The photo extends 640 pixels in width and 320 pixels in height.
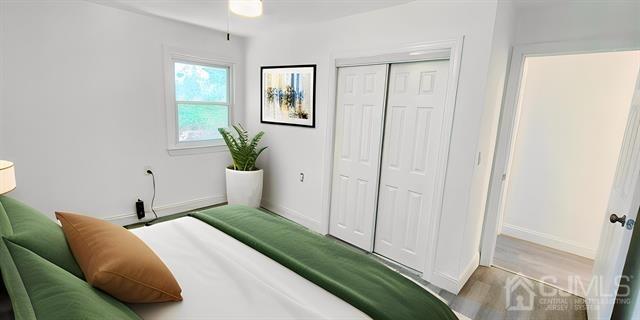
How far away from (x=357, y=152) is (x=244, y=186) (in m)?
1.54

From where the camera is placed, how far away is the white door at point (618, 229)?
156 centimetres

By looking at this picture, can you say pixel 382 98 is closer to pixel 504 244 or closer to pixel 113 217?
pixel 504 244

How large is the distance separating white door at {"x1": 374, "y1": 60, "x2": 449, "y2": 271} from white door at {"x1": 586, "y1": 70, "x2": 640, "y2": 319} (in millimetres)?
1055

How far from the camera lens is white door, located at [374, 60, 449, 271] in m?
2.40

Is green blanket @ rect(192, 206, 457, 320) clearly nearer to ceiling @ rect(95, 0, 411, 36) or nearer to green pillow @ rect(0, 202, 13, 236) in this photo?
green pillow @ rect(0, 202, 13, 236)

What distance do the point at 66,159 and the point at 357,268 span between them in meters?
3.04

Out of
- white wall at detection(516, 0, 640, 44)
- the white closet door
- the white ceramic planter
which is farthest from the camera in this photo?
the white ceramic planter

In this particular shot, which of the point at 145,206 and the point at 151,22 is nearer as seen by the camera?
the point at 151,22

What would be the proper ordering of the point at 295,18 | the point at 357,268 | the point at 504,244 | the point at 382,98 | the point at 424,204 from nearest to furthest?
the point at 357,268
the point at 424,204
the point at 382,98
the point at 295,18
the point at 504,244

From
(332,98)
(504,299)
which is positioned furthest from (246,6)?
(504,299)

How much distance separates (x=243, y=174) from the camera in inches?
141

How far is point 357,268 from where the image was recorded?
1444 mm

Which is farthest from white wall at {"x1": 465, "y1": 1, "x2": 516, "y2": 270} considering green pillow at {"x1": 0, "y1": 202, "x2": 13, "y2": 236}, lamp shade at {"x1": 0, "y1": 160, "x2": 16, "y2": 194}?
lamp shade at {"x1": 0, "y1": 160, "x2": 16, "y2": 194}

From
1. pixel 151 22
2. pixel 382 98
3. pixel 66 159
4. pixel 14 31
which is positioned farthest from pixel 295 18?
pixel 66 159
